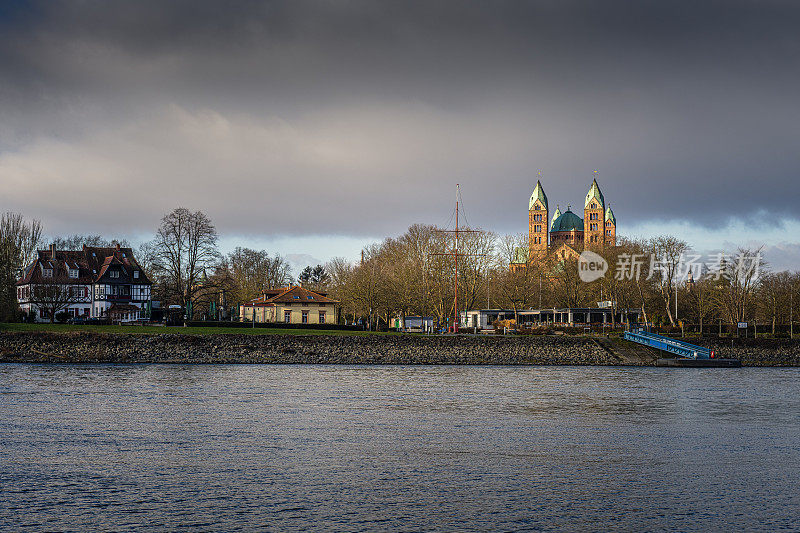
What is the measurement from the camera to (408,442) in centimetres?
2305

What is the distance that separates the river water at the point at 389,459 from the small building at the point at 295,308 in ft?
192

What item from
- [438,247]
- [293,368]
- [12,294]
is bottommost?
[293,368]

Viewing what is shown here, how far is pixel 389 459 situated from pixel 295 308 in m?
79.6

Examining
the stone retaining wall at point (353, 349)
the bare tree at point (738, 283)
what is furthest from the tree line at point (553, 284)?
the stone retaining wall at point (353, 349)

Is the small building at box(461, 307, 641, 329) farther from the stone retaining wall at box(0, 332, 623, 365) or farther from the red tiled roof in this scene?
the red tiled roof

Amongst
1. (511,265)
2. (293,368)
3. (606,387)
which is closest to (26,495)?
(606,387)

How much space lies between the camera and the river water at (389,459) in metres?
14.7

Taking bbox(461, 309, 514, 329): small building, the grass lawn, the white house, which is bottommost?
the grass lawn

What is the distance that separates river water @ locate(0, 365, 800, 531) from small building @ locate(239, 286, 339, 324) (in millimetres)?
58459

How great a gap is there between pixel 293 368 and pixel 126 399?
80.3 feet

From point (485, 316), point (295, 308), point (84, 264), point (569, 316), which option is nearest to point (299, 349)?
point (295, 308)

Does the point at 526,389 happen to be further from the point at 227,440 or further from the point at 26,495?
the point at 26,495

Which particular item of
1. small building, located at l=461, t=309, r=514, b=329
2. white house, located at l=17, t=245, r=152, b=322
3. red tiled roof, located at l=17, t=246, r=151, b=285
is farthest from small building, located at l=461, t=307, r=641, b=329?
red tiled roof, located at l=17, t=246, r=151, b=285

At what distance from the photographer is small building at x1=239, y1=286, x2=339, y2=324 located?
3871 inches
